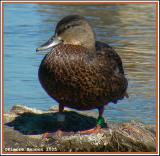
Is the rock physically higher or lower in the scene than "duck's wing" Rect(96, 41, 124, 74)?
lower

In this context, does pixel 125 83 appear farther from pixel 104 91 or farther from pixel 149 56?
pixel 149 56

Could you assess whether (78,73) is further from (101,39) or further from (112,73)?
(101,39)

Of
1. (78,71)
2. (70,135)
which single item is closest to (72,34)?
(78,71)

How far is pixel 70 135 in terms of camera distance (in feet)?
25.3

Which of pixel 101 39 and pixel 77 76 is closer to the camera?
pixel 77 76

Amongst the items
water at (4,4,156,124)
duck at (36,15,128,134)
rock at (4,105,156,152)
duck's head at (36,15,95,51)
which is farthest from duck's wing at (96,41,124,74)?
water at (4,4,156,124)

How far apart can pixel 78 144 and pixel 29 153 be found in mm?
581

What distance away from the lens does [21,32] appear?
14.7 m

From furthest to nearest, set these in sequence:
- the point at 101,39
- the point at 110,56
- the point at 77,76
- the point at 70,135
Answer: the point at 101,39 < the point at 110,56 < the point at 70,135 < the point at 77,76

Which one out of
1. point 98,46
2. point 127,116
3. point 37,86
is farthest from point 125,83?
point 37,86

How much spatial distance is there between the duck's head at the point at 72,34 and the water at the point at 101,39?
194 centimetres

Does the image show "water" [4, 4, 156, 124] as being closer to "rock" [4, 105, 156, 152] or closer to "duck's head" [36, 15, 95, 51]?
"rock" [4, 105, 156, 152]

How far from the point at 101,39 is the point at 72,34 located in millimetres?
6742

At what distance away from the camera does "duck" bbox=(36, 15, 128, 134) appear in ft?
24.3
